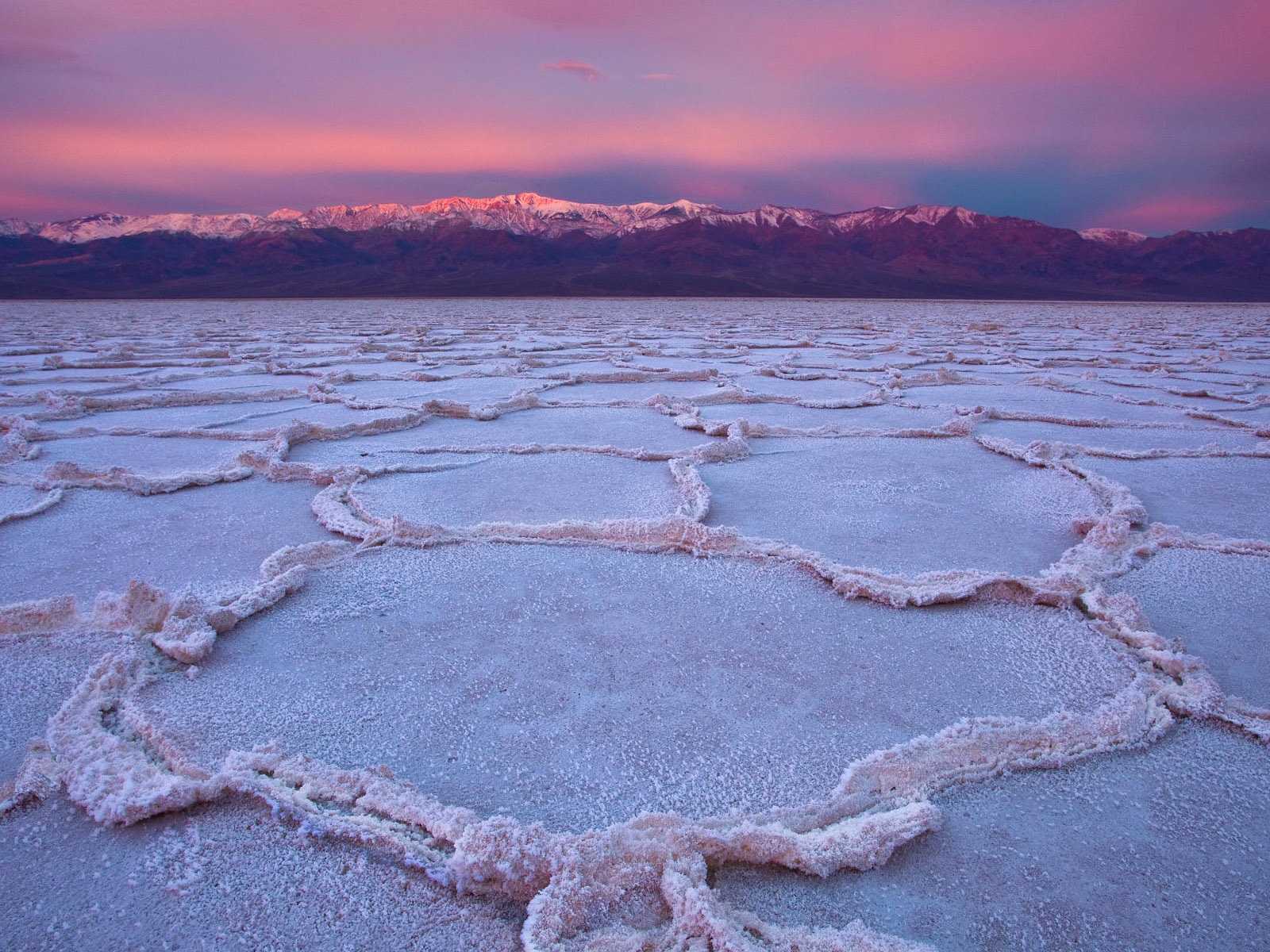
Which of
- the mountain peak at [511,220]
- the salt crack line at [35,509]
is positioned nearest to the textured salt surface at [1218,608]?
the salt crack line at [35,509]

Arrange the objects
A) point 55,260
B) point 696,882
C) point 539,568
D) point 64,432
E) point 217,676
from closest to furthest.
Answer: point 696,882
point 217,676
point 539,568
point 64,432
point 55,260

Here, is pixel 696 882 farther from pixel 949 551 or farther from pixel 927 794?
pixel 949 551

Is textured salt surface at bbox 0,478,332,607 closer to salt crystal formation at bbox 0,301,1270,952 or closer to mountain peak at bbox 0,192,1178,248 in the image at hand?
salt crystal formation at bbox 0,301,1270,952

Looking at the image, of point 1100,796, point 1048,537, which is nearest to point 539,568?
point 1100,796

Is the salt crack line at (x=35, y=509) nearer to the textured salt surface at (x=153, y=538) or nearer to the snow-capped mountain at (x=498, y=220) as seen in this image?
the textured salt surface at (x=153, y=538)

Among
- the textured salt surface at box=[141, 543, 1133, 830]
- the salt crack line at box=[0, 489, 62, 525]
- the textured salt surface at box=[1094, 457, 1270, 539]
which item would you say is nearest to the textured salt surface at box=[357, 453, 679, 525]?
the textured salt surface at box=[141, 543, 1133, 830]

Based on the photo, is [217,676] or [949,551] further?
[949,551]
